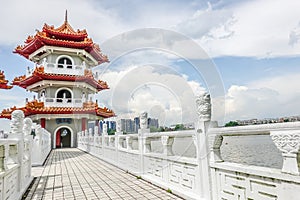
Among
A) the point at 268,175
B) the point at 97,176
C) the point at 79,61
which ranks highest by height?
the point at 79,61

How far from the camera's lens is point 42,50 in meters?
18.8

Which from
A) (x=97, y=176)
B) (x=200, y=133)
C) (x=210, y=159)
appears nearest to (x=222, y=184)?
(x=210, y=159)

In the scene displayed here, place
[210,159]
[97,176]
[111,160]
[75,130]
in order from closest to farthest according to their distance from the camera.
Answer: [210,159]
[97,176]
[111,160]
[75,130]

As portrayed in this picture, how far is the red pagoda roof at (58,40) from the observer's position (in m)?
18.2

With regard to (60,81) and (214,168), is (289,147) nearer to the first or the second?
(214,168)

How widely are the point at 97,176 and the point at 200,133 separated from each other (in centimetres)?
432

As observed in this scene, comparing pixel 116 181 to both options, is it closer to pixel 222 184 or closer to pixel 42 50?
pixel 222 184

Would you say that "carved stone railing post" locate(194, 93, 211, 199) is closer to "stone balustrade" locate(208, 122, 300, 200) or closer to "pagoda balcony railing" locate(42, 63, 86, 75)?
"stone balustrade" locate(208, 122, 300, 200)

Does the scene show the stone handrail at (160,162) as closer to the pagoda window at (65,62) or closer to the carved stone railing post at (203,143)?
the carved stone railing post at (203,143)

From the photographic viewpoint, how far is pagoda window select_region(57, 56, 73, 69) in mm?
18867

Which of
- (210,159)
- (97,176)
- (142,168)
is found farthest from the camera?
(97,176)

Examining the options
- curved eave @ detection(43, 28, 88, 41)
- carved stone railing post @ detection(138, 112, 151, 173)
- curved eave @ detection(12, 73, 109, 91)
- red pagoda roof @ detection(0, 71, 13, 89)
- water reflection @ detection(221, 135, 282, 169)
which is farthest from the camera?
curved eave @ detection(43, 28, 88, 41)

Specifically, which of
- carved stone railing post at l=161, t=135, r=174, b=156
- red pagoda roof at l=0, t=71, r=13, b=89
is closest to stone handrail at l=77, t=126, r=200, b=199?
carved stone railing post at l=161, t=135, r=174, b=156

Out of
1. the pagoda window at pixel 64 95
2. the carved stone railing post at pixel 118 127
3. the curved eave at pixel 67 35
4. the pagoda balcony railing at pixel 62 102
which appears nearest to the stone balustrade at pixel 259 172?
the carved stone railing post at pixel 118 127
